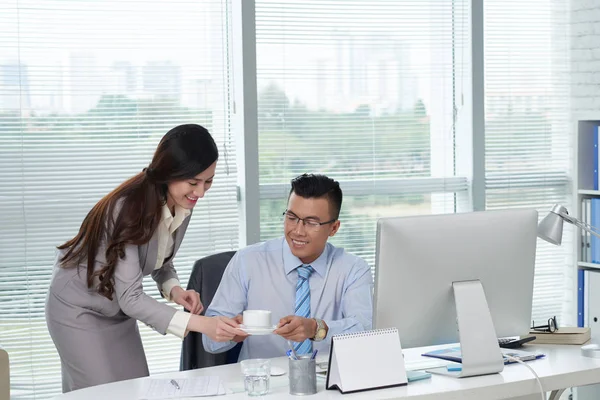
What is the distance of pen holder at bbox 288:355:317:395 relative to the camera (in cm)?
221

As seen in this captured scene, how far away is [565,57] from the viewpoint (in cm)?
487

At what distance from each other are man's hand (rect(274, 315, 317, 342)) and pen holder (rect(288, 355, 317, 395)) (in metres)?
0.17

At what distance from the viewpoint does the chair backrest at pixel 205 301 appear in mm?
2852

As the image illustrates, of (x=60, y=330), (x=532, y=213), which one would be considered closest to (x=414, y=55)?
(x=532, y=213)

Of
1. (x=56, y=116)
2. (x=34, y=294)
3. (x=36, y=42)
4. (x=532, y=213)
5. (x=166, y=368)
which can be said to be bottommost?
(x=166, y=368)

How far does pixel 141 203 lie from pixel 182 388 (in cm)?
64

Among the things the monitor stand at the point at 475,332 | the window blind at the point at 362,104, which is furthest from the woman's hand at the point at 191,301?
the window blind at the point at 362,104

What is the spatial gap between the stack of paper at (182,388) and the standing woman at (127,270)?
155 mm

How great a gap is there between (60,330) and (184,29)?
1.74 m

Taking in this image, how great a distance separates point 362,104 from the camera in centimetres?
444

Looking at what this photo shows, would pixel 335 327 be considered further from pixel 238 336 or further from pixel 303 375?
pixel 303 375

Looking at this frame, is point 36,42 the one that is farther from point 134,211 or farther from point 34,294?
point 134,211

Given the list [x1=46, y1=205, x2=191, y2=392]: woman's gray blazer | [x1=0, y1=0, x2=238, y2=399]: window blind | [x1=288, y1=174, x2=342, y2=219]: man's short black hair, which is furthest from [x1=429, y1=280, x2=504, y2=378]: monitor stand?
[x1=0, y1=0, x2=238, y2=399]: window blind

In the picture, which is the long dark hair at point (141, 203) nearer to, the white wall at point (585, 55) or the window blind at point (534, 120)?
the window blind at point (534, 120)
